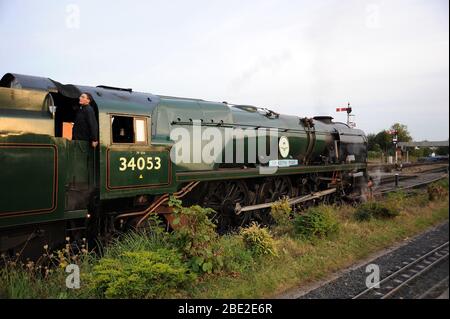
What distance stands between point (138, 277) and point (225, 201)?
4.55 metres

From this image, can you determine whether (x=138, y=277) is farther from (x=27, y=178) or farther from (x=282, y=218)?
(x=282, y=218)

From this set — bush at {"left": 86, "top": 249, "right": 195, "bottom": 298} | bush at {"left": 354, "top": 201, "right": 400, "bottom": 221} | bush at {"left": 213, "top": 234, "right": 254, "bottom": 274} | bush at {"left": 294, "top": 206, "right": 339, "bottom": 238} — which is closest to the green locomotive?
bush at {"left": 86, "top": 249, "right": 195, "bottom": 298}

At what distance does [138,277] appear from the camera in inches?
185

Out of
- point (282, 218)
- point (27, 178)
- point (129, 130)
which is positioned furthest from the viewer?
point (282, 218)

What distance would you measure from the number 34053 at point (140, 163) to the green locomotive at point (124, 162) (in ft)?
0.06

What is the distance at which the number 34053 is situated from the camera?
6488mm

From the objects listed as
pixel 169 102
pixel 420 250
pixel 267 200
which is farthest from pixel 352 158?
pixel 169 102

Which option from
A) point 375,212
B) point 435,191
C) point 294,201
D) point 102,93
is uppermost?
point 102,93

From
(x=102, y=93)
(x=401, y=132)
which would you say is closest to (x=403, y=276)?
(x=102, y=93)

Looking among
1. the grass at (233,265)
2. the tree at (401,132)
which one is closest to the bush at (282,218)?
the grass at (233,265)

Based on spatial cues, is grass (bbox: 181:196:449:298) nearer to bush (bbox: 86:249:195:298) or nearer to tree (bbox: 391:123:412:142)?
bush (bbox: 86:249:195:298)

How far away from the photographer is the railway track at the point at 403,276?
5355 mm

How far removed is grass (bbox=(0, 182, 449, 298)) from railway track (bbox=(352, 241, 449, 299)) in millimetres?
834
